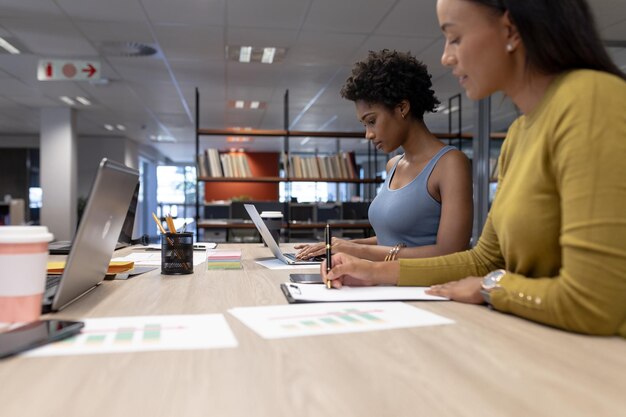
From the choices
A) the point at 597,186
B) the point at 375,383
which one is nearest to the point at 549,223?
the point at 597,186

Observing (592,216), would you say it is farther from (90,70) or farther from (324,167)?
(90,70)

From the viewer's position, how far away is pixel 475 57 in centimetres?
94

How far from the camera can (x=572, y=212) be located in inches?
28.9

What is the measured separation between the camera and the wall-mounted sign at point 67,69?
17.2 feet

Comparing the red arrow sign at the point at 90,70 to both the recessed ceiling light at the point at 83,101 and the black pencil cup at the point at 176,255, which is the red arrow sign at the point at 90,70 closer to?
the recessed ceiling light at the point at 83,101

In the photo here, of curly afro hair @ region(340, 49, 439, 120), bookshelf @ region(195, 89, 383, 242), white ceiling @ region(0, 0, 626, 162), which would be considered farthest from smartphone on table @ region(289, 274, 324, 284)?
bookshelf @ region(195, 89, 383, 242)

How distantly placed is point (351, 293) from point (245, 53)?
4.50 meters

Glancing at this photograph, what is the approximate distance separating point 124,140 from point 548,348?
11.7 m

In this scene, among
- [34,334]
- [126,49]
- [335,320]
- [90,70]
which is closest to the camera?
[34,334]

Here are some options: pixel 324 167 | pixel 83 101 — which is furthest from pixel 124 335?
pixel 83 101

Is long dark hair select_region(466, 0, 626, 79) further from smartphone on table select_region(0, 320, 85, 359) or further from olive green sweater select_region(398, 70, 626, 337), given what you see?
smartphone on table select_region(0, 320, 85, 359)

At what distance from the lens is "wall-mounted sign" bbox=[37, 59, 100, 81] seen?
17.2ft

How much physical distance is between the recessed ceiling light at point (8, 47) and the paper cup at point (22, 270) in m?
5.07

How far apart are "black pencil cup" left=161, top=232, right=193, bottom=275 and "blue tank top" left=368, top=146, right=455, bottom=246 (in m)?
0.75
